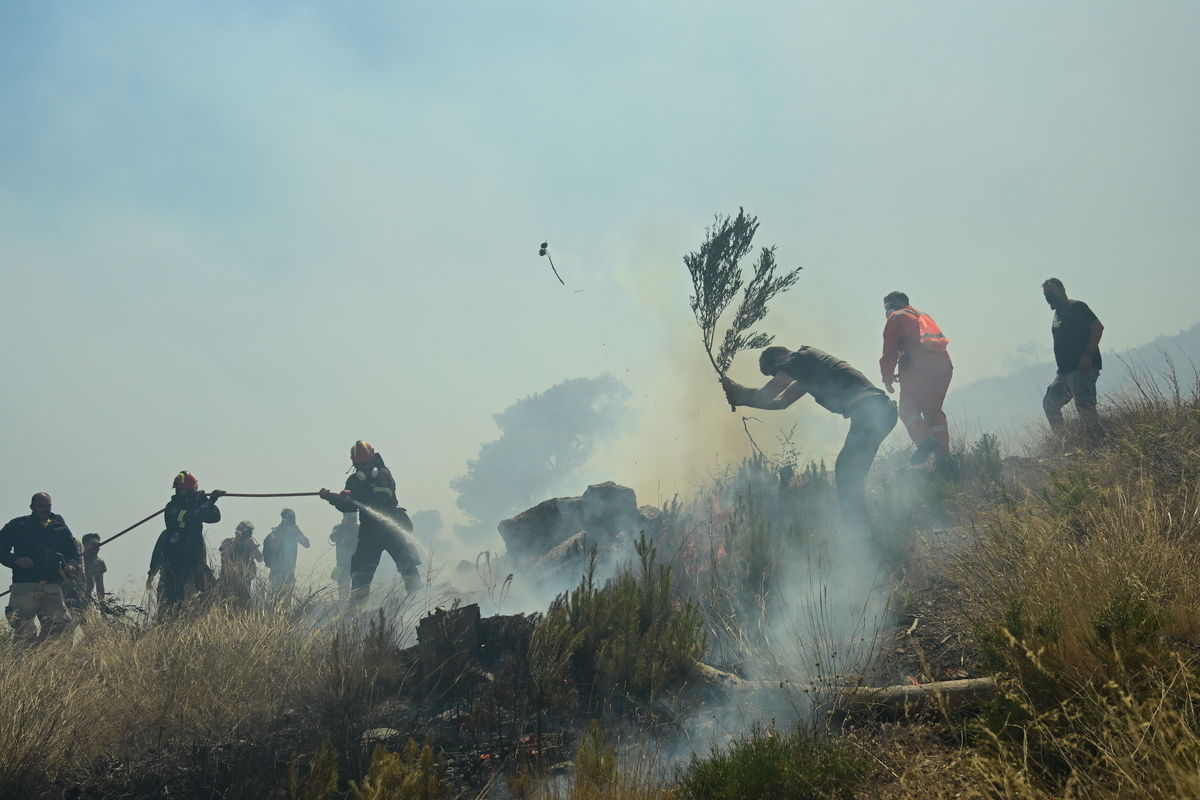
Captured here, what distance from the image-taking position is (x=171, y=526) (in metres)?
8.89

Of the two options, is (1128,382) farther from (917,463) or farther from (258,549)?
(258,549)

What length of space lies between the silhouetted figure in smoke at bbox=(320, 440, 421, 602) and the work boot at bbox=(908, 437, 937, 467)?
5442mm

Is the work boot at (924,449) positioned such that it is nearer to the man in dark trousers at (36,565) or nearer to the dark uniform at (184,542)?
the dark uniform at (184,542)

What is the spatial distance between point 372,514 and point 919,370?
639 centimetres

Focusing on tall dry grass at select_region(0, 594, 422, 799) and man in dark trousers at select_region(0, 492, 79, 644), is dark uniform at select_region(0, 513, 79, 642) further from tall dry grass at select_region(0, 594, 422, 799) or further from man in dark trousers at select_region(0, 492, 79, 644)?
tall dry grass at select_region(0, 594, 422, 799)

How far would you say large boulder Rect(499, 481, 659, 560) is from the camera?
10195 millimetres

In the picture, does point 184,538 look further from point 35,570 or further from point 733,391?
point 733,391

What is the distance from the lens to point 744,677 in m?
4.13

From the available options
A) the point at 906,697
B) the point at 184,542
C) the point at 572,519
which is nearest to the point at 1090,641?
the point at 906,697

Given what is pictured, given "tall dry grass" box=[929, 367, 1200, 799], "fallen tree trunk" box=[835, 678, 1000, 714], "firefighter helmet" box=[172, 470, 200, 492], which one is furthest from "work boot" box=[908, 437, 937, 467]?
"firefighter helmet" box=[172, 470, 200, 492]

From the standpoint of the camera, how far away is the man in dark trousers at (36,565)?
799cm

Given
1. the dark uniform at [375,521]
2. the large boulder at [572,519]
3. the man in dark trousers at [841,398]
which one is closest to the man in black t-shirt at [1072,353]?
the man in dark trousers at [841,398]

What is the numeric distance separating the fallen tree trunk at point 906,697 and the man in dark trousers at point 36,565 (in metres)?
8.52

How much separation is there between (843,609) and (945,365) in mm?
3689
